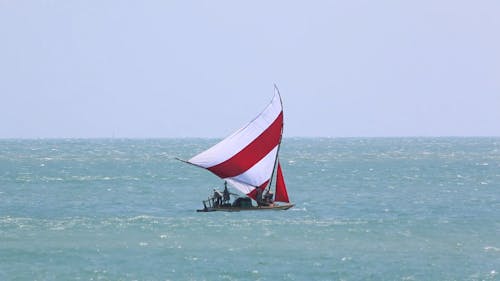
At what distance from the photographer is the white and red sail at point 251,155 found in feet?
206

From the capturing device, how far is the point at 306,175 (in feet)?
390

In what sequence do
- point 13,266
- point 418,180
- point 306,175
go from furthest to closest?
point 306,175, point 418,180, point 13,266

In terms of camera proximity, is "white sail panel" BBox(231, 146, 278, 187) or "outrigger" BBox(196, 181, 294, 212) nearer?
"outrigger" BBox(196, 181, 294, 212)

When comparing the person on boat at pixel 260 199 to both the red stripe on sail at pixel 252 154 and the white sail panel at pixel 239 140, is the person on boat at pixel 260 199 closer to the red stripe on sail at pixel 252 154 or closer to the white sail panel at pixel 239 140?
the red stripe on sail at pixel 252 154

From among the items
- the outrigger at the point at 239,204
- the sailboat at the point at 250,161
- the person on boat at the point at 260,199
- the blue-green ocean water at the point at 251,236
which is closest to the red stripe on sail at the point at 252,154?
the sailboat at the point at 250,161

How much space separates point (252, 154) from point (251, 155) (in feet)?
0.35

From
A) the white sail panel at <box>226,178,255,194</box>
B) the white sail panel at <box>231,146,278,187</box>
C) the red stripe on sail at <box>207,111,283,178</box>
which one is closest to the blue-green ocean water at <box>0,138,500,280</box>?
the white sail panel at <box>226,178,255,194</box>

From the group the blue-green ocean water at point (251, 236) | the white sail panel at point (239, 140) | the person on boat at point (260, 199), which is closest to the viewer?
the blue-green ocean water at point (251, 236)

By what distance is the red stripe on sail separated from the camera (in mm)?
62938

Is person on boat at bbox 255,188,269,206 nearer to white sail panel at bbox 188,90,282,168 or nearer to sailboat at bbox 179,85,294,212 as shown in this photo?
sailboat at bbox 179,85,294,212

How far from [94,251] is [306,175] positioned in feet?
236

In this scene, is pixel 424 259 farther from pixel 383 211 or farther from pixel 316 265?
pixel 383 211

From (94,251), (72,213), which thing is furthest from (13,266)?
(72,213)

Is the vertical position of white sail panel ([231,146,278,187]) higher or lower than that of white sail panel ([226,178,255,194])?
higher
